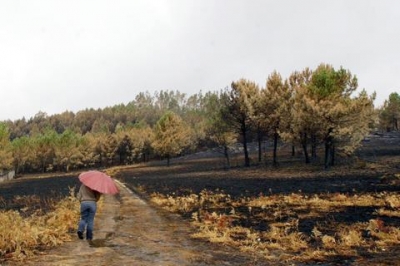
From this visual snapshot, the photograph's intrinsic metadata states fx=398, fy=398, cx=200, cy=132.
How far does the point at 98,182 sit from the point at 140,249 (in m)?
2.65

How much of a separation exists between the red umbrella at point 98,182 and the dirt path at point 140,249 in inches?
69.6

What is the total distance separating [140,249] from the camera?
12.5 metres

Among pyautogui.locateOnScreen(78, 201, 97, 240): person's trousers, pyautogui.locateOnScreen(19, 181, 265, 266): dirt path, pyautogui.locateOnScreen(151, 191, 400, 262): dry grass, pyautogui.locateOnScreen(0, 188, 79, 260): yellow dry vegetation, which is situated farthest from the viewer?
pyautogui.locateOnScreen(78, 201, 97, 240): person's trousers

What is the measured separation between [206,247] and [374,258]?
512cm

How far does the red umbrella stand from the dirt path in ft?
5.80

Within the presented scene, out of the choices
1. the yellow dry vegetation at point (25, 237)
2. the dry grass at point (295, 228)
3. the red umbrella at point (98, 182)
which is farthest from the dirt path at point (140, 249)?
the red umbrella at point (98, 182)

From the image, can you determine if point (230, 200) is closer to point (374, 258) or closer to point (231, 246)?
point (231, 246)

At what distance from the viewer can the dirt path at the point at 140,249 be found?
10.8 meters

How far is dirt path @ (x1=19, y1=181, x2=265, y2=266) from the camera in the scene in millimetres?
10844

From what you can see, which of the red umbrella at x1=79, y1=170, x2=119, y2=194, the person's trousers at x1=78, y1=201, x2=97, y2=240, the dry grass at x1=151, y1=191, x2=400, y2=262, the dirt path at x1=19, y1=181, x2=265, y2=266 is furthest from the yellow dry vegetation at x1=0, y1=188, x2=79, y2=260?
the dry grass at x1=151, y1=191, x2=400, y2=262

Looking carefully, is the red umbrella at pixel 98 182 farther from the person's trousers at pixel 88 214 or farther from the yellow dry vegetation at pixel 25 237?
the yellow dry vegetation at pixel 25 237

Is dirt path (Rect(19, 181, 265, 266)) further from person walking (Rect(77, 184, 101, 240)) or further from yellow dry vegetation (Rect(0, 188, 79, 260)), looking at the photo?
yellow dry vegetation (Rect(0, 188, 79, 260))

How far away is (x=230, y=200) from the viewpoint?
86.0ft

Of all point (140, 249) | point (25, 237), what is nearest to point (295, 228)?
point (140, 249)
